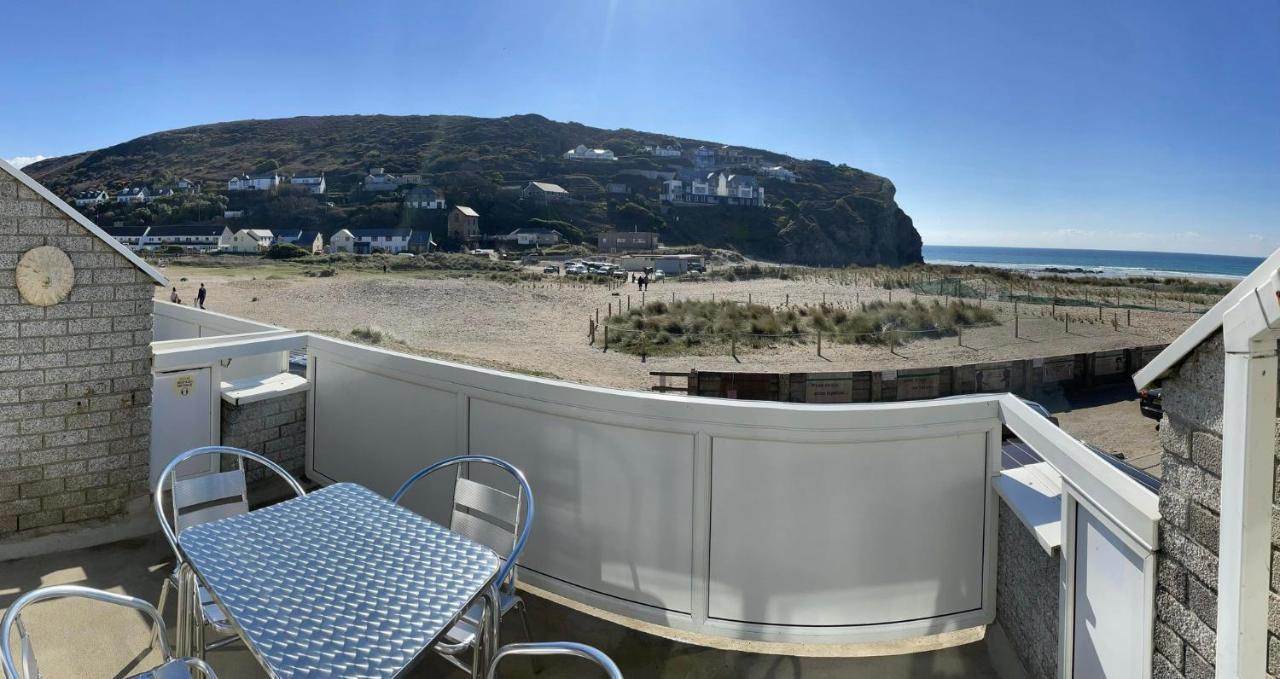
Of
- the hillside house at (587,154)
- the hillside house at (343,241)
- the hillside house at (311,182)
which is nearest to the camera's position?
the hillside house at (343,241)

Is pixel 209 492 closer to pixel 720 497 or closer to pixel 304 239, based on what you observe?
pixel 720 497

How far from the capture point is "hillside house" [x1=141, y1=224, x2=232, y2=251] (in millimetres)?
20891

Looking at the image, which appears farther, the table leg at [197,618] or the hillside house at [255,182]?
the hillside house at [255,182]

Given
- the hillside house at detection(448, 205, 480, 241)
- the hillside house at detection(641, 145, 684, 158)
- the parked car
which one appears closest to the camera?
the parked car

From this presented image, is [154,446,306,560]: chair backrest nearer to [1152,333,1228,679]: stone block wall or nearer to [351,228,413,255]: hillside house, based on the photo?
[1152,333,1228,679]: stone block wall

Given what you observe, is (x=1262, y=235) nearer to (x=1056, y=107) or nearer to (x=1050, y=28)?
(x=1050, y=28)

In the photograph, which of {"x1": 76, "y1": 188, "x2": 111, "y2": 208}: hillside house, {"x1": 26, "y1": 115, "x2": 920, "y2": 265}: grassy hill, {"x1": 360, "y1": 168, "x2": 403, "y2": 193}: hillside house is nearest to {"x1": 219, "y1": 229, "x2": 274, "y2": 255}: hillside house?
{"x1": 26, "y1": 115, "x2": 920, "y2": 265}: grassy hill

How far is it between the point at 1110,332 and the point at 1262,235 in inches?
196

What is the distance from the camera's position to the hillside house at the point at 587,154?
41.0 metres

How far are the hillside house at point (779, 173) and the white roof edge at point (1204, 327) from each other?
38083 millimetres

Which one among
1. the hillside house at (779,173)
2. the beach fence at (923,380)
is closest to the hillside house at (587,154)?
the hillside house at (779,173)

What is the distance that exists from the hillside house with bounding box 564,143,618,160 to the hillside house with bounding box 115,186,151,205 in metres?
21.2

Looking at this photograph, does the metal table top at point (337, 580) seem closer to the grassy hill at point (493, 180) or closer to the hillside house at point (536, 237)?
the grassy hill at point (493, 180)

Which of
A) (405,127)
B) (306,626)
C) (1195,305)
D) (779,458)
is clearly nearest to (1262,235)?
(1195,305)
